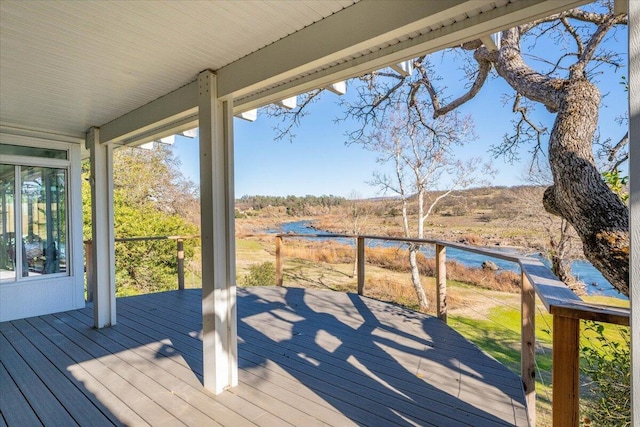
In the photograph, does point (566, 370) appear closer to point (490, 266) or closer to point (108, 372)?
point (108, 372)

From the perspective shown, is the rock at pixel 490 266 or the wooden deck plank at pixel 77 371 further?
the rock at pixel 490 266

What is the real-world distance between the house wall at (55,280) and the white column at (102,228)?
98 cm

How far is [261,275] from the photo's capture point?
12.3m

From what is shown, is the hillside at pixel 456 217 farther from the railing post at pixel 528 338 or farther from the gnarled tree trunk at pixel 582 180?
the railing post at pixel 528 338

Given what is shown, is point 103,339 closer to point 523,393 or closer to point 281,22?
point 281,22

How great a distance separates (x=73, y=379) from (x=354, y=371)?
2298 mm

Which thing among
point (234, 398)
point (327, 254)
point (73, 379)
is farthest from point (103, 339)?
point (327, 254)

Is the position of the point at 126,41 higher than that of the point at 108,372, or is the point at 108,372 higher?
the point at 126,41

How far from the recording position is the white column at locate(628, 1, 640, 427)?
3.39ft

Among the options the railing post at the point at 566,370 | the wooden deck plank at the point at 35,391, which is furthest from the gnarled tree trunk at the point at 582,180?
the wooden deck plank at the point at 35,391

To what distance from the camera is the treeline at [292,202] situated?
1267cm

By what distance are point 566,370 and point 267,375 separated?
2.10 m

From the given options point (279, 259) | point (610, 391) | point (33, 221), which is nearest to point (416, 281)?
point (279, 259)

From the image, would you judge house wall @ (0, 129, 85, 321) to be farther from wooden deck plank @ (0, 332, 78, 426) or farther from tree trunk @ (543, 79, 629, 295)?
tree trunk @ (543, 79, 629, 295)
